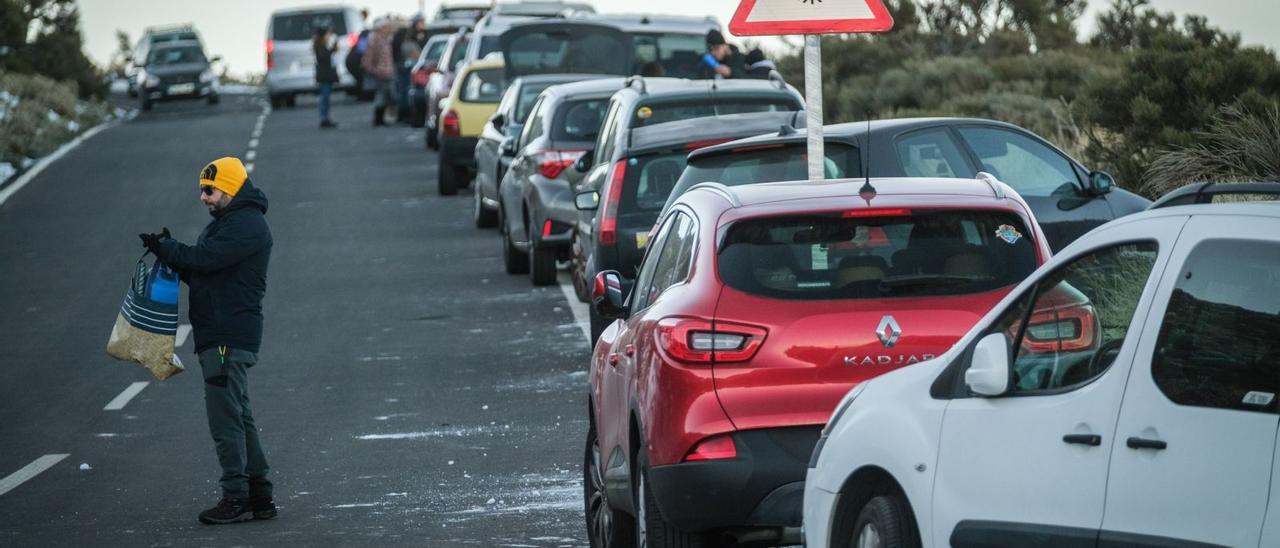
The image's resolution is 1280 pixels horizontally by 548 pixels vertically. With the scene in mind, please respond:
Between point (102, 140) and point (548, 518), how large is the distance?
3405cm

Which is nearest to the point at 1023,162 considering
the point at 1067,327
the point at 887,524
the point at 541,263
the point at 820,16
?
the point at 820,16

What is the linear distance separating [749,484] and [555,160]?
38.6 ft

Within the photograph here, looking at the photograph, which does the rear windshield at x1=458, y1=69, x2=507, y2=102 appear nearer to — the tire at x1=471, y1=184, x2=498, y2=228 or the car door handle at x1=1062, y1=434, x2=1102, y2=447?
the tire at x1=471, y1=184, x2=498, y2=228

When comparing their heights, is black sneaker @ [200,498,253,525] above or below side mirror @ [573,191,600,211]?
below

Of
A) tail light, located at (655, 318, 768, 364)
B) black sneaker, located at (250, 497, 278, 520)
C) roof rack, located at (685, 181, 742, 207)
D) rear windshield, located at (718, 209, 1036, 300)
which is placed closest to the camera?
tail light, located at (655, 318, 768, 364)

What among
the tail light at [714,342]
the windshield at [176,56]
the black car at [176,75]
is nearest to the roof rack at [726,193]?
the tail light at [714,342]

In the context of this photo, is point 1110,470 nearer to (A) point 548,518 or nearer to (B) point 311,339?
(A) point 548,518

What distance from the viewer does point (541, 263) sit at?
19234 mm

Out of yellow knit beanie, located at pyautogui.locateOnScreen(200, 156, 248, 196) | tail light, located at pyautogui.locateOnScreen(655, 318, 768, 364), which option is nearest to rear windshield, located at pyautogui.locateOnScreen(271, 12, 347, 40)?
yellow knit beanie, located at pyautogui.locateOnScreen(200, 156, 248, 196)

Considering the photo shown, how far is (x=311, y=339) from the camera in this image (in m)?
16.9

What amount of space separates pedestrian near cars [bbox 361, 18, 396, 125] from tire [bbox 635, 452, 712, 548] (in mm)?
36964

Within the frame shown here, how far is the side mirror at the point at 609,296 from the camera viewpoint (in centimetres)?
879

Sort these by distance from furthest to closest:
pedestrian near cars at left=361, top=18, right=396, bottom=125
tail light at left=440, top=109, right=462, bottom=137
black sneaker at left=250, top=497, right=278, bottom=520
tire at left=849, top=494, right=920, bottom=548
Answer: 1. pedestrian near cars at left=361, top=18, right=396, bottom=125
2. tail light at left=440, top=109, right=462, bottom=137
3. black sneaker at left=250, top=497, right=278, bottom=520
4. tire at left=849, top=494, right=920, bottom=548

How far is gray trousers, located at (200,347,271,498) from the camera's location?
33.5 feet
